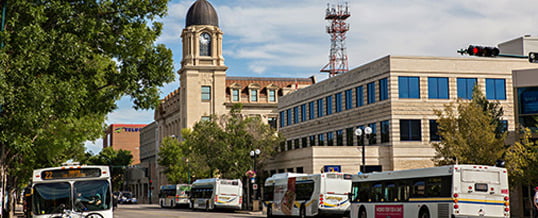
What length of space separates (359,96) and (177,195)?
2427cm

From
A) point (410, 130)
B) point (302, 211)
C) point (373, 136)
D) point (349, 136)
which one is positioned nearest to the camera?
point (302, 211)

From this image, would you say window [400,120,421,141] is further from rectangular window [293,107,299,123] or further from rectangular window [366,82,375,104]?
rectangular window [293,107,299,123]

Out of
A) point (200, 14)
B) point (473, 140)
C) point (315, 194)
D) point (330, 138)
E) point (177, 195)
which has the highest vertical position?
point (200, 14)

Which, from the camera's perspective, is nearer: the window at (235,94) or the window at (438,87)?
the window at (438,87)

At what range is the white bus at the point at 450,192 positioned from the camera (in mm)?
25859

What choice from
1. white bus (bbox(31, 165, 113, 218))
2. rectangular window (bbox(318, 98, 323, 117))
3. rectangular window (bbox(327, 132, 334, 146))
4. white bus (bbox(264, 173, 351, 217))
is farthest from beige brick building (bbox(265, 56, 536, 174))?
white bus (bbox(31, 165, 113, 218))

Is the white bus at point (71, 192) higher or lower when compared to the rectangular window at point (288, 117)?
lower

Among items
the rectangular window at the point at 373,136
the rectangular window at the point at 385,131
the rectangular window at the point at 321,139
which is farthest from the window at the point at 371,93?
the rectangular window at the point at 321,139

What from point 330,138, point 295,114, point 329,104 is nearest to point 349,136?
point 330,138

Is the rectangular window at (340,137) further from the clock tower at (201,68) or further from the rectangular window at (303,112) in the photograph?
the clock tower at (201,68)

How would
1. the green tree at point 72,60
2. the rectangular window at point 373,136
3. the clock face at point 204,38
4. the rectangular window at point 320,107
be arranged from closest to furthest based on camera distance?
the green tree at point 72,60
the rectangular window at point 373,136
the rectangular window at point 320,107
the clock face at point 204,38

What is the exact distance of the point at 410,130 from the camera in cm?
5562

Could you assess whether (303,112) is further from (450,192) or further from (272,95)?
(450,192)

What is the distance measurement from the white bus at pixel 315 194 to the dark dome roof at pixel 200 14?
64.5 metres
